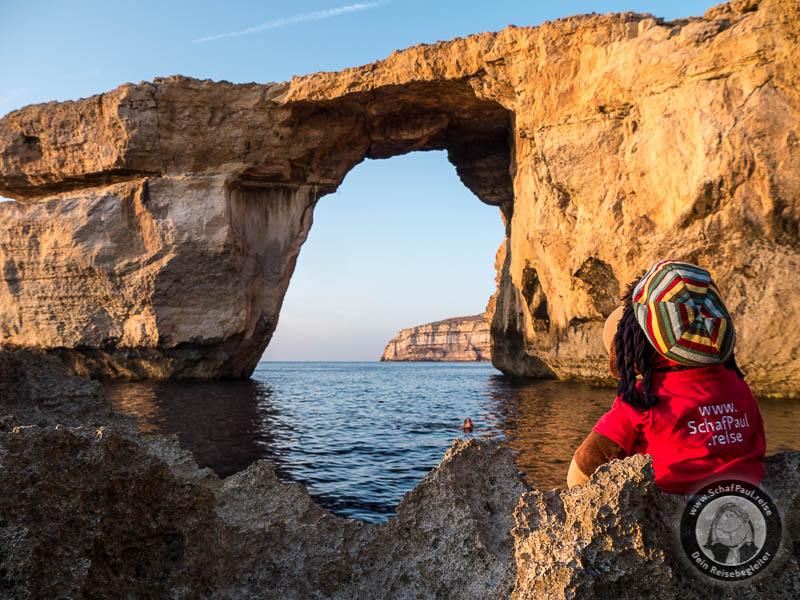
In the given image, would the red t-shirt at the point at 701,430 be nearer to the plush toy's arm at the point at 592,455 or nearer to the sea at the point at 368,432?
the plush toy's arm at the point at 592,455

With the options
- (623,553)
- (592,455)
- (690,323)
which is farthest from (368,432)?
(690,323)

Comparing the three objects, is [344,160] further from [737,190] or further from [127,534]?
[127,534]

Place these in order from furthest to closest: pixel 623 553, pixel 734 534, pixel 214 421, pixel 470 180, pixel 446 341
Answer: pixel 446 341, pixel 470 180, pixel 214 421, pixel 623 553, pixel 734 534

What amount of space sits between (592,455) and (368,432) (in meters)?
10.6

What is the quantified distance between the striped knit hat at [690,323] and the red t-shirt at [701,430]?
0.08 m

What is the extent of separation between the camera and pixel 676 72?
1540 cm

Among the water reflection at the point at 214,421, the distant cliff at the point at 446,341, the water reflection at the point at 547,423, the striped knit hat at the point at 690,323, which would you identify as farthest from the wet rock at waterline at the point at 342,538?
the distant cliff at the point at 446,341

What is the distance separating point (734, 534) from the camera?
4.89 feet

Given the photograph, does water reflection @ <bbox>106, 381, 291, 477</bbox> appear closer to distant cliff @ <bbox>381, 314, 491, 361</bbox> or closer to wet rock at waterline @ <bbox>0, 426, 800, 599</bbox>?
wet rock at waterline @ <bbox>0, 426, 800, 599</bbox>

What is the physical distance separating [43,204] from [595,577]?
28932 millimetres

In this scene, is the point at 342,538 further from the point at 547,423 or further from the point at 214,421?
the point at 214,421

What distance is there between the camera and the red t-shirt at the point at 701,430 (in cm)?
168

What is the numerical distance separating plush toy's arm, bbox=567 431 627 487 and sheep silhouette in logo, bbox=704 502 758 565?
367mm

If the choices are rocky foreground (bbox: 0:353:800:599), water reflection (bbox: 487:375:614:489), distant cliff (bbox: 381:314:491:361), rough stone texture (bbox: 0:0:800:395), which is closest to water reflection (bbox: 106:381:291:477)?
water reflection (bbox: 487:375:614:489)
